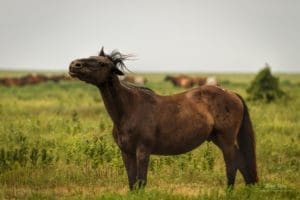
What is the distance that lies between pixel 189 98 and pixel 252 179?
169cm

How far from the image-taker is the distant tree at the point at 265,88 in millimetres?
28058

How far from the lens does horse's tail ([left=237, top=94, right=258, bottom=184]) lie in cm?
991

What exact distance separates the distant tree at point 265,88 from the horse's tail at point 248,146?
18070mm

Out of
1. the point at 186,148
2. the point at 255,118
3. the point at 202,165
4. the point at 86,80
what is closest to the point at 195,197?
the point at 186,148

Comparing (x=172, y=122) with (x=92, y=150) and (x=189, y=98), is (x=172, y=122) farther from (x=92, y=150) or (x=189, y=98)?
(x=92, y=150)

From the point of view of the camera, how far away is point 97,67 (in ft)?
28.0

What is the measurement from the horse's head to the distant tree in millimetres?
19749

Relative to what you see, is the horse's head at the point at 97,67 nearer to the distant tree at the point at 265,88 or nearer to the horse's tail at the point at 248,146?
the horse's tail at the point at 248,146

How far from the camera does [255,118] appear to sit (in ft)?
66.0

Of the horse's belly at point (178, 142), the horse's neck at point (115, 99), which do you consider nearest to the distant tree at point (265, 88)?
the horse's belly at point (178, 142)

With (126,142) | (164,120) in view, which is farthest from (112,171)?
(126,142)

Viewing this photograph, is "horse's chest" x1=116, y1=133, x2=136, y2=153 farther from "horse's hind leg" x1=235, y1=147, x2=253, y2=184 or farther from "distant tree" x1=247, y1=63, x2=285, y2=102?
"distant tree" x1=247, y1=63, x2=285, y2=102

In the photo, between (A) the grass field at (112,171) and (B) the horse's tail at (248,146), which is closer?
(A) the grass field at (112,171)

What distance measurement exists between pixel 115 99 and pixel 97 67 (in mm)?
608
